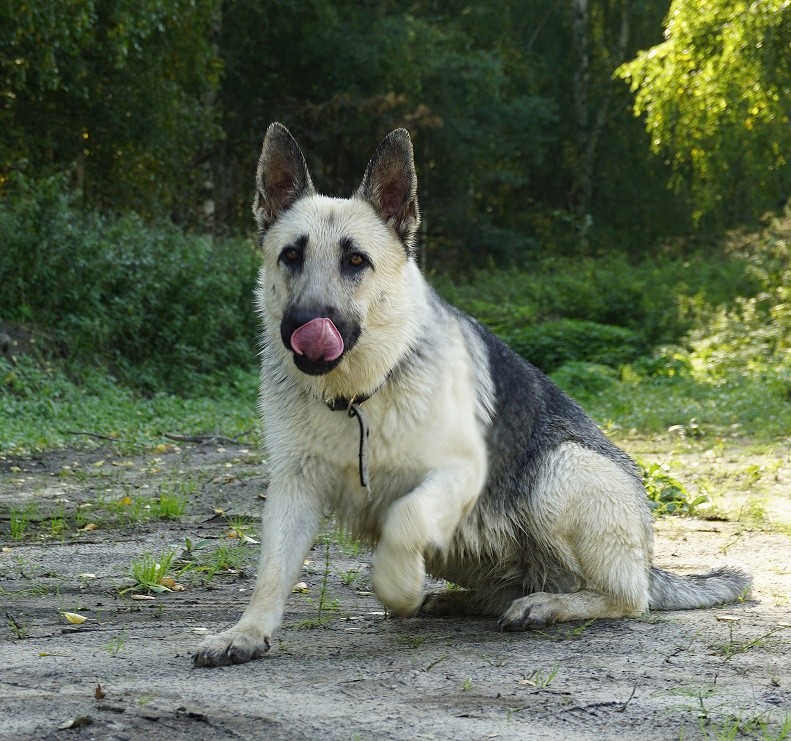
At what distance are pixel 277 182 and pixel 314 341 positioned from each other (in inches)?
38.2

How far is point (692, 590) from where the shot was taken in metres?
5.05

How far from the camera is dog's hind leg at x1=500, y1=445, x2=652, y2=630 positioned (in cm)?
478

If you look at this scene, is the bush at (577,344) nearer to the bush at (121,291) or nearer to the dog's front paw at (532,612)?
the bush at (121,291)

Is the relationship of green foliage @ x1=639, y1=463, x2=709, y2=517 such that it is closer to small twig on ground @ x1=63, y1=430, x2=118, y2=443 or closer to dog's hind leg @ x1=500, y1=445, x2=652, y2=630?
dog's hind leg @ x1=500, y1=445, x2=652, y2=630

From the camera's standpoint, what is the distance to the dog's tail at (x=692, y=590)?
499 centimetres

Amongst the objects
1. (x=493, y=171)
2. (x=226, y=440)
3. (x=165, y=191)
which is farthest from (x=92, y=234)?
(x=493, y=171)

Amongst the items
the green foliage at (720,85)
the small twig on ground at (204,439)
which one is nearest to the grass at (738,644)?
the small twig on ground at (204,439)

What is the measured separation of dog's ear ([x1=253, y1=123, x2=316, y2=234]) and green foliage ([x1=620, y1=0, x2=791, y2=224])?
528 inches

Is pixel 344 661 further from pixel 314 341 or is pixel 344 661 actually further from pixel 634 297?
pixel 634 297

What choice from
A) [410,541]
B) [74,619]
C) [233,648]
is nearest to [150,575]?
[74,619]

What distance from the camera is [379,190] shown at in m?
4.61

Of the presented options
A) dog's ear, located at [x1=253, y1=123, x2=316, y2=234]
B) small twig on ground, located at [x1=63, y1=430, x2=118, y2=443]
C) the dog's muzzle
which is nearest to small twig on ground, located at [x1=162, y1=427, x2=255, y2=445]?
small twig on ground, located at [x1=63, y1=430, x2=118, y2=443]

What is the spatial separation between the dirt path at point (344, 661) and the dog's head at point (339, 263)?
1152 millimetres

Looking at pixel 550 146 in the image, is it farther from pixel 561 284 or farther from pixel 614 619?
pixel 614 619
